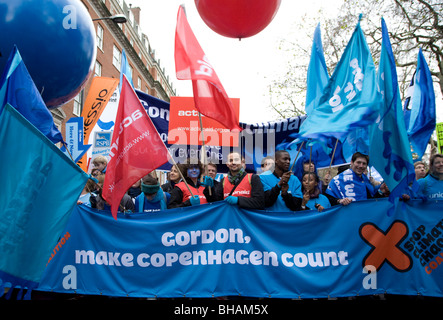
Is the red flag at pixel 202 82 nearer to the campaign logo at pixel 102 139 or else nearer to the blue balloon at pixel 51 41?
the blue balloon at pixel 51 41

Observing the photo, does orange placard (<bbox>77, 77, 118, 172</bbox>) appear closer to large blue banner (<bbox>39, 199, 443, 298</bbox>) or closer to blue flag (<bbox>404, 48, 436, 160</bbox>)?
large blue banner (<bbox>39, 199, 443, 298</bbox>)

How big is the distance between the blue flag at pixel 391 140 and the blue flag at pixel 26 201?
2.98 m

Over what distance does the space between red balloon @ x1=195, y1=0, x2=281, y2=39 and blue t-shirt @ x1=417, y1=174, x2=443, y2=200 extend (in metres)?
2.79

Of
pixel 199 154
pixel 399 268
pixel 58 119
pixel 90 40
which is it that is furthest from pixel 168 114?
pixel 58 119

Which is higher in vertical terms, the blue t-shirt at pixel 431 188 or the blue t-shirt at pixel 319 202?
the blue t-shirt at pixel 431 188

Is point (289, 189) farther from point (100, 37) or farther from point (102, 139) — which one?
point (100, 37)

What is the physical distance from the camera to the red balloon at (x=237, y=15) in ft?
14.1

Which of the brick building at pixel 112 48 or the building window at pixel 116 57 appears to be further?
the building window at pixel 116 57

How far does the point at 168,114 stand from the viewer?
721 centimetres

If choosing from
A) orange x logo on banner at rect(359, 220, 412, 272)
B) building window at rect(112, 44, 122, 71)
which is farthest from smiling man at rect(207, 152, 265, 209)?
building window at rect(112, 44, 122, 71)

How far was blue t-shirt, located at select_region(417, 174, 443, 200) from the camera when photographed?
4.72m

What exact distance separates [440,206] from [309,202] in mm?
1436

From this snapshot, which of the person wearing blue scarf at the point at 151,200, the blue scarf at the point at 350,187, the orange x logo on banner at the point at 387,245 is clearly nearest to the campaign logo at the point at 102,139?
the person wearing blue scarf at the point at 151,200

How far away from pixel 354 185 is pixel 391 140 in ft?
3.53
